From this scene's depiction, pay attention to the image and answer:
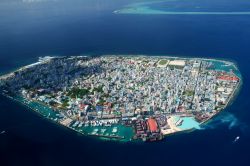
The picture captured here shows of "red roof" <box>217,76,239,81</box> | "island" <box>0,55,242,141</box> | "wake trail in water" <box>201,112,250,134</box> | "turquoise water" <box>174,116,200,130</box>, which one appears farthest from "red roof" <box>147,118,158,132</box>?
"red roof" <box>217,76,239,81</box>

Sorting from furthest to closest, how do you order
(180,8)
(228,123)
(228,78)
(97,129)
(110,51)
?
(180,8)
(110,51)
(228,78)
(228,123)
(97,129)

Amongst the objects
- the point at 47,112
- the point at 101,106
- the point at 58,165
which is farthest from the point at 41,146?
the point at 101,106

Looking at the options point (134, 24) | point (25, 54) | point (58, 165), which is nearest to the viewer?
point (58, 165)

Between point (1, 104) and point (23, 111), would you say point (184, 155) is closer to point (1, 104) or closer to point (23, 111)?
point (23, 111)

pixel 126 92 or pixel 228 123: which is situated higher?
pixel 126 92

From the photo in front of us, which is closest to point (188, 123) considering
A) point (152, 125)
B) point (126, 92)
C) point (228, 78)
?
point (152, 125)

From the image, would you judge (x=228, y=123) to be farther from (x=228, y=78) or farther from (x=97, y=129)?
(x=97, y=129)
